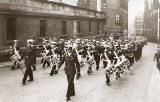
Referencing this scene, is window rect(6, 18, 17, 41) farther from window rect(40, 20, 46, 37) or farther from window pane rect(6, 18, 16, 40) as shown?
window rect(40, 20, 46, 37)

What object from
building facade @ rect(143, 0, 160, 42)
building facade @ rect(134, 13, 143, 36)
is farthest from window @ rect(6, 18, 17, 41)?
building facade @ rect(134, 13, 143, 36)

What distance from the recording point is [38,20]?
24250 mm

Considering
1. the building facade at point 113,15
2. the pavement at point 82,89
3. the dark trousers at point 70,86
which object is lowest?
the pavement at point 82,89

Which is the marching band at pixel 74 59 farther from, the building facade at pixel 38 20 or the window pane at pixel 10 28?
the building facade at pixel 38 20

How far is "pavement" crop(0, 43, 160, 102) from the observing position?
9969mm

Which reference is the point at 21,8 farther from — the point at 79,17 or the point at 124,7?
the point at 124,7

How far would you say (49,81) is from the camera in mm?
13031

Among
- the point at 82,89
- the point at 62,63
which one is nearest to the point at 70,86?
the point at 82,89

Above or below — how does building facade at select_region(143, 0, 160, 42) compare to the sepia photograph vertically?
above

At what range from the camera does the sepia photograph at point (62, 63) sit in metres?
10.4

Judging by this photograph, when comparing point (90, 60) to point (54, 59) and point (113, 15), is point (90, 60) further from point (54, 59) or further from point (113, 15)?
point (113, 15)

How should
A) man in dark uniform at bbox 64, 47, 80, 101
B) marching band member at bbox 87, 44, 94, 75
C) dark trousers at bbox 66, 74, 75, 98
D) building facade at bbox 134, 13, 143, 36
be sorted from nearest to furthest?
dark trousers at bbox 66, 74, 75, 98 → man in dark uniform at bbox 64, 47, 80, 101 → marching band member at bbox 87, 44, 94, 75 → building facade at bbox 134, 13, 143, 36

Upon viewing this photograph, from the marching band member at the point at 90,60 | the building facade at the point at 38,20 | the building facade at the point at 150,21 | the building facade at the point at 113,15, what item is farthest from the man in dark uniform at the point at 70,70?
the building facade at the point at 150,21

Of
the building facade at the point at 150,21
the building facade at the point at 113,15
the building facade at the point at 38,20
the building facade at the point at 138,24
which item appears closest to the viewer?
the building facade at the point at 38,20
